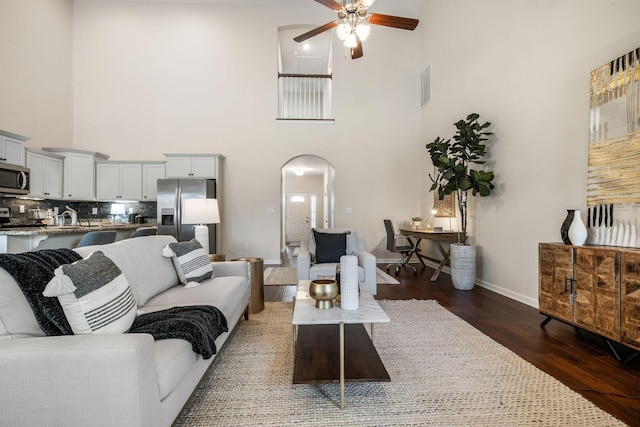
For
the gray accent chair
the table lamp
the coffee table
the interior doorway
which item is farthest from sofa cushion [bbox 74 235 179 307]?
the interior doorway

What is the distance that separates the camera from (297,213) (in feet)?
36.3

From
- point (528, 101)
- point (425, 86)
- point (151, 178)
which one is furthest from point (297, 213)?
point (528, 101)

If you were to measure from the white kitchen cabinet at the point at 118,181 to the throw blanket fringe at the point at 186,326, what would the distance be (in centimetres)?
498

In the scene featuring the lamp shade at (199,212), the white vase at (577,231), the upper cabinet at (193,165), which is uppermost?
the upper cabinet at (193,165)

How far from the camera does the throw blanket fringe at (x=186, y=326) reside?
1.43m

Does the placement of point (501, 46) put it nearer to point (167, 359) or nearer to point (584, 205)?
point (584, 205)

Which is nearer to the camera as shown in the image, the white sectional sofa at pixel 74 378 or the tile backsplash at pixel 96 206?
the white sectional sofa at pixel 74 378

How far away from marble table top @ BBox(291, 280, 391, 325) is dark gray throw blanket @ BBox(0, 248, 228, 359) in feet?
1.56

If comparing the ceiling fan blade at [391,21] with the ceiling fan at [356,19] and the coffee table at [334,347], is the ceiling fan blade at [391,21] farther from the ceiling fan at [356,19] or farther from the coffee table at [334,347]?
the coffee table at [334,347]

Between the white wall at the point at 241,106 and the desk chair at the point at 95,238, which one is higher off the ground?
the white wall at the point at 241,106

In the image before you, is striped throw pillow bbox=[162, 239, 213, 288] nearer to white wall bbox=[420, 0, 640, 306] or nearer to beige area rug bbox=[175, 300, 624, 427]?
beige area rug bbox=[175, 300, 624, 427]

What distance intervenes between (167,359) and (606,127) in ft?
11.5

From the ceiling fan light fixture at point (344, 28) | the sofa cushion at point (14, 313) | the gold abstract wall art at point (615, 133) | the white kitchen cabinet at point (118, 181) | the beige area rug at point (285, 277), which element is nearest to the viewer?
the sofa cushion at point (14, 313)

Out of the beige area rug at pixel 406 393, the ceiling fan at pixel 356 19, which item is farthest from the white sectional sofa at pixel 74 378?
the ceiling fan at pixel 356 19
